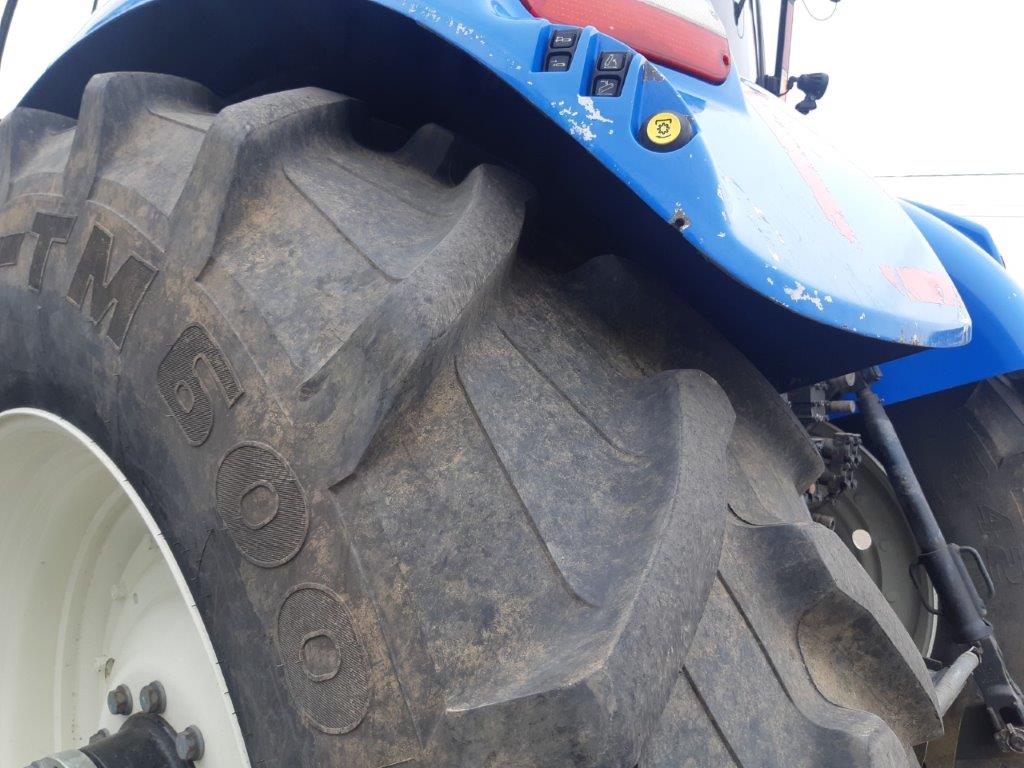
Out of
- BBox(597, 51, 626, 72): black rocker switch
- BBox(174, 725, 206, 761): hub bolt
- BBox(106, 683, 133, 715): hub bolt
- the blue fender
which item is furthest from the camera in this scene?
the blue fender

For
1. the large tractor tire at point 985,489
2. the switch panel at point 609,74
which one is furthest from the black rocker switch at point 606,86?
the large tractor tire at point 985,489

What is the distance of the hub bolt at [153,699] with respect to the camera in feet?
3.06

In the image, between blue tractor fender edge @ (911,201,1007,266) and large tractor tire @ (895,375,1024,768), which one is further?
blue tractor fender edge @ (911,201,1007,266)

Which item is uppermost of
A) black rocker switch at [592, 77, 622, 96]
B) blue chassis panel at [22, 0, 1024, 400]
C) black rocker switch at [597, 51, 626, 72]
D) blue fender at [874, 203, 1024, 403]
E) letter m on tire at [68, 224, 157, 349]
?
black rocker switch at [597, 51, 626, 72]

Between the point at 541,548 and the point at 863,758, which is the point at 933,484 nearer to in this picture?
the point at 863,758

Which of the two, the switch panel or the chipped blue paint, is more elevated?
the switch panel

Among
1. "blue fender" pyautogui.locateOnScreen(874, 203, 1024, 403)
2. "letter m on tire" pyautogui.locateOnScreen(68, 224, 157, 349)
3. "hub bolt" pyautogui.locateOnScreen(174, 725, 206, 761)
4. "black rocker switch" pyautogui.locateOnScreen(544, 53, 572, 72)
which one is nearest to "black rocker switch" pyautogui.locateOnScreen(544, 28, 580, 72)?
"black rocker switch" pyautogui.locateOnScreen(544, 53, 572, 72)

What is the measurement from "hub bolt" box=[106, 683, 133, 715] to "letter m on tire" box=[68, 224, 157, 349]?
0.42 m

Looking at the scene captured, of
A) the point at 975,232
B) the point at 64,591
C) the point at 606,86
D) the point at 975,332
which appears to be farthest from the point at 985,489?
the point at 64,591

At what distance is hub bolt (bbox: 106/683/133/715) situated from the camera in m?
0.99

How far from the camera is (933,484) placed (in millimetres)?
1645

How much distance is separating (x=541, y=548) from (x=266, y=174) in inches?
15.8

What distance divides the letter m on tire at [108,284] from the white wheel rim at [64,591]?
Answer: 0.95 ft

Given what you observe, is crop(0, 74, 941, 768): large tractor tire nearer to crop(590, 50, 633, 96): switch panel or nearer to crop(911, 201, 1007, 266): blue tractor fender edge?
crop(590, 50, 633, 96): switch panel
